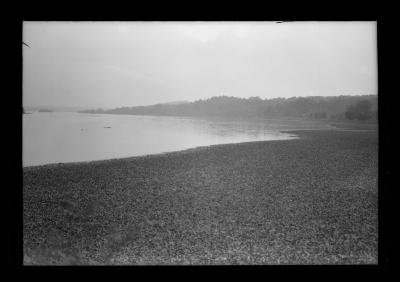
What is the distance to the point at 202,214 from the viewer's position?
23.2ft

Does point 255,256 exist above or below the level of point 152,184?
below

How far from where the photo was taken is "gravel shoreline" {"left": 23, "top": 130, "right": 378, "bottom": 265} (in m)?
5.22

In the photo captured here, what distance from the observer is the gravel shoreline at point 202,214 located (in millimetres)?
5223
